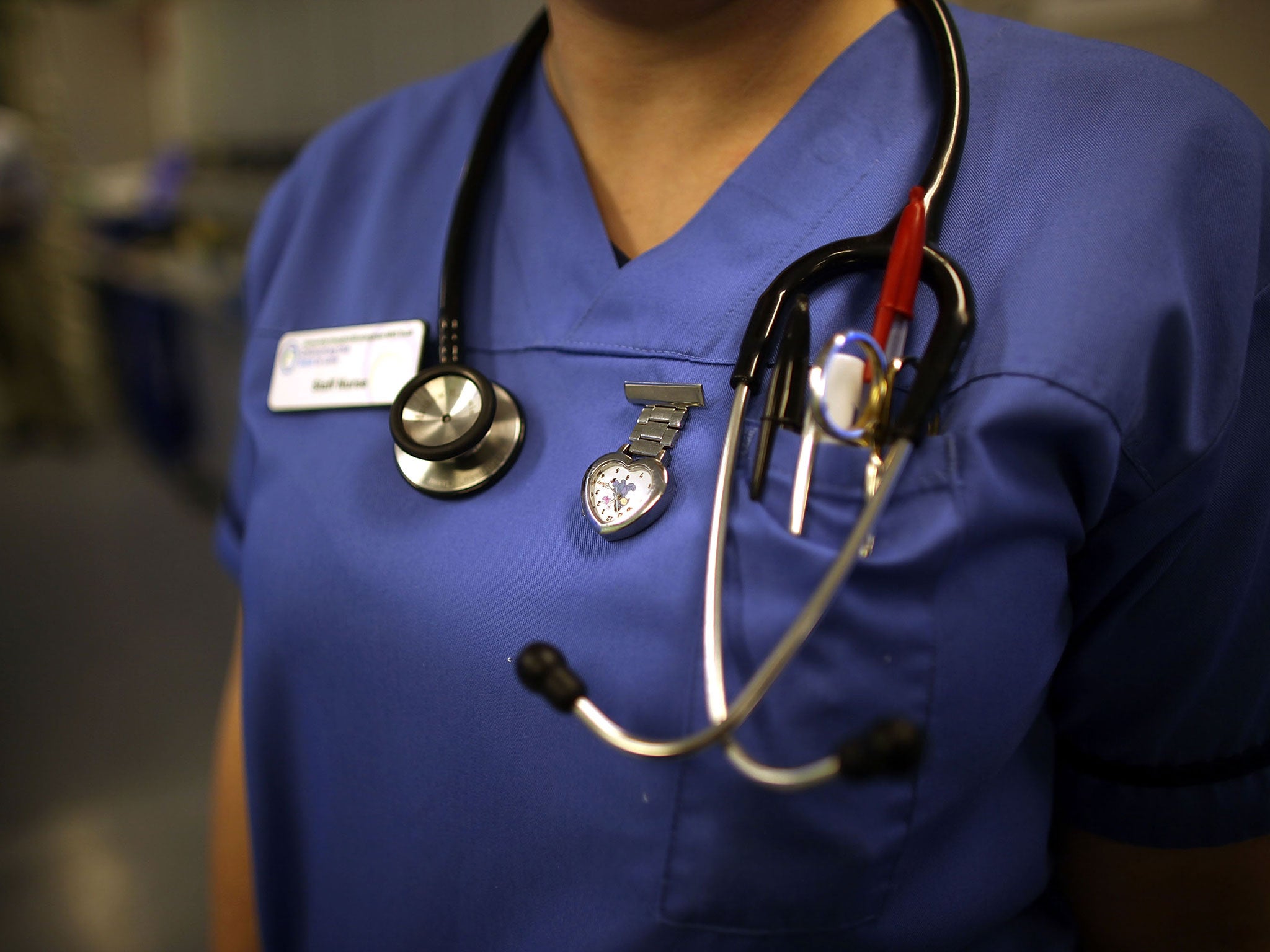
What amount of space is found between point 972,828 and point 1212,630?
182mm

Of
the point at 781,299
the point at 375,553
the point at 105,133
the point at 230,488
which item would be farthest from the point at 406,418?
the point at 105,133

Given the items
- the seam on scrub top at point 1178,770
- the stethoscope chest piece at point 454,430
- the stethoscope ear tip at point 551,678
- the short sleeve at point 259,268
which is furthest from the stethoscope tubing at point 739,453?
the short sleeve at point 259,268

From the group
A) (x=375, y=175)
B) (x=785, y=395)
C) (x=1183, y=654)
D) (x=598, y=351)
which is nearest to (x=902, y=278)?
(x=785, y=395)

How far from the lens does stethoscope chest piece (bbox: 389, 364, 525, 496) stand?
0.46 m

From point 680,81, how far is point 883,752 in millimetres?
422

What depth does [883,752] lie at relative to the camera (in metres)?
0.29

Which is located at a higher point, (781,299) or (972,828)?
(781,299)

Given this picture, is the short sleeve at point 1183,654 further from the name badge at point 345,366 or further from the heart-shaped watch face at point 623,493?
the name badge at point 345,366

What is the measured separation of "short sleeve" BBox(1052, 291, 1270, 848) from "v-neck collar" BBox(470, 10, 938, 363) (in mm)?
221

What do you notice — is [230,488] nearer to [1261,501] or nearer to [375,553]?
[375,553]

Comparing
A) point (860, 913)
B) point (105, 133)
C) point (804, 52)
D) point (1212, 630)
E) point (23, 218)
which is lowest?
point (860, 913)

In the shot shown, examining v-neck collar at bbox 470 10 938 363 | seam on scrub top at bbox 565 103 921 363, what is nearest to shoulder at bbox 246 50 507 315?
v-neck collar at bbox 470 10 938 363

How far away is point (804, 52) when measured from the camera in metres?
0.51

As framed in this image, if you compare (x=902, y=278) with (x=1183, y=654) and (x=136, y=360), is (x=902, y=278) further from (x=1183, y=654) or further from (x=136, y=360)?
(x=136, y=360)
